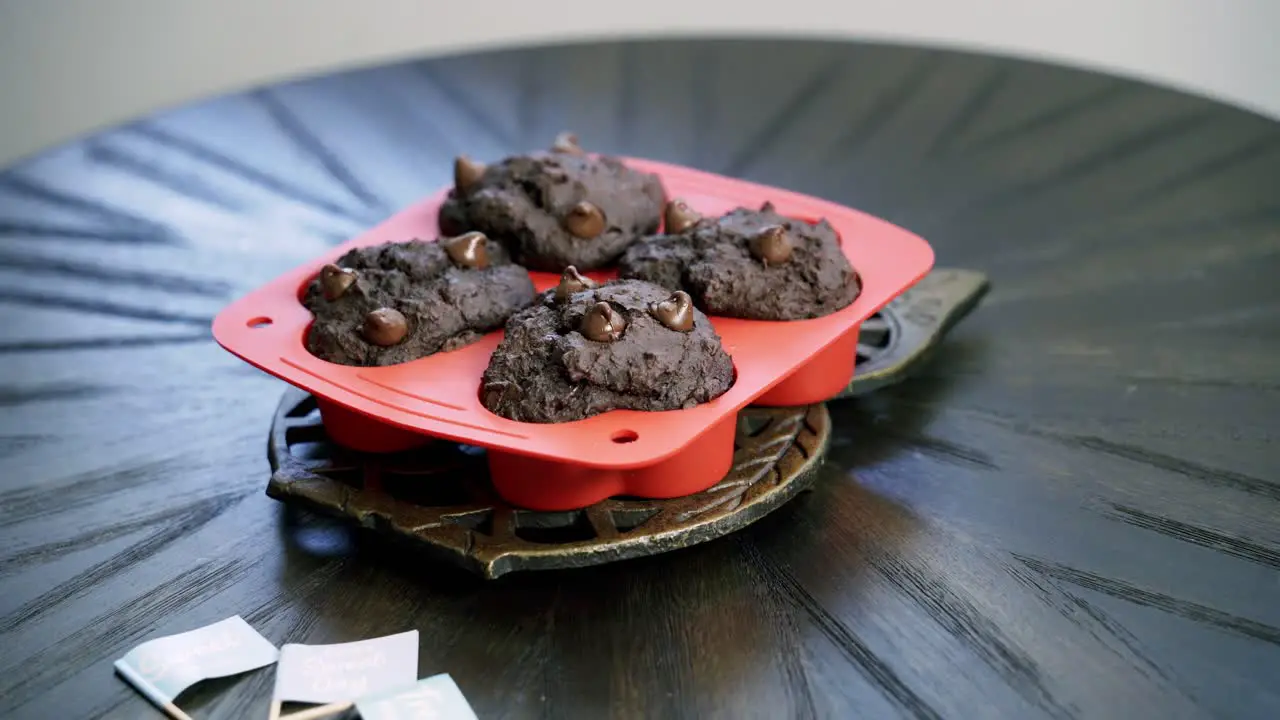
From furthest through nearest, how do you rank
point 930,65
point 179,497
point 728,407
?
1. point 930,65
2. point 179,497
3. point 728,407

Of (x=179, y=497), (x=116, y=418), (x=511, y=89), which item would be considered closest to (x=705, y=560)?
(x=179, y=497)

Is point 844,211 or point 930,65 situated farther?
point 930,65

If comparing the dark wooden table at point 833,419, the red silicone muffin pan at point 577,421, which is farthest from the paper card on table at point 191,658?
the red silicone muffin pan at point 577,421

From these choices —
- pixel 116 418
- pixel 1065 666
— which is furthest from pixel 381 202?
pixel 1065 666

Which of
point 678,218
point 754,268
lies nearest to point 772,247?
point 754,268

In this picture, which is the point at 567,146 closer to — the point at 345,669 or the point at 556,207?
the point at 556,207

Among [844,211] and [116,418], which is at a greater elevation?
[844,211]

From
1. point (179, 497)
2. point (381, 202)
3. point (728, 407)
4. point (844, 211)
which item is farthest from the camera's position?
point (381, 202)

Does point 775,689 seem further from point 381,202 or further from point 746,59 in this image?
point 746,59
